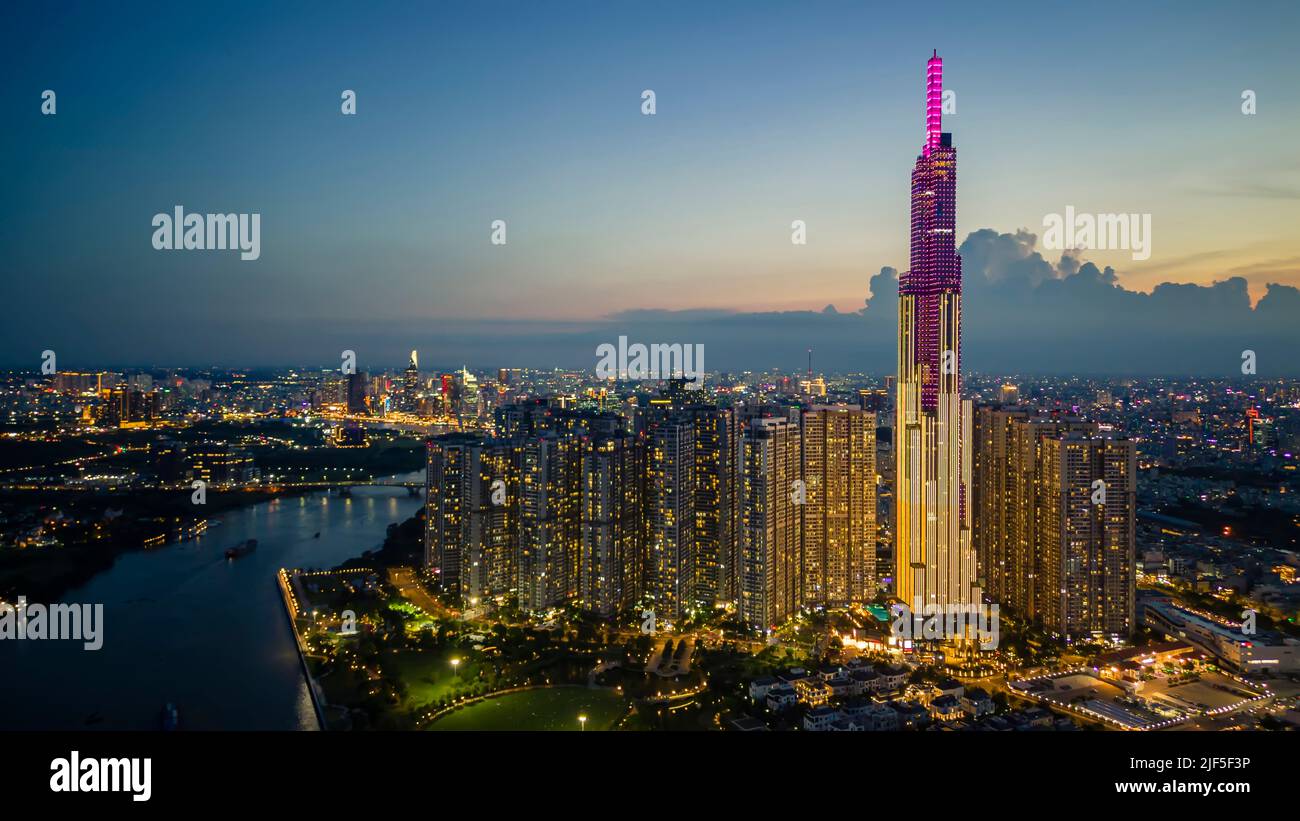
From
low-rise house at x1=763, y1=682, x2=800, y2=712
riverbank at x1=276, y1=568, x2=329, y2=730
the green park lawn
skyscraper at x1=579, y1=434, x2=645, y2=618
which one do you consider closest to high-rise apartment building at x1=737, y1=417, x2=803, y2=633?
skyscraper at x1=579, y1=434, x2=645, y2=618

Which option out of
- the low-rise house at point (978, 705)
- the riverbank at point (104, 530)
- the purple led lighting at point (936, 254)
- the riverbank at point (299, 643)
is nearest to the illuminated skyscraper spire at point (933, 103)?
the purple led lighting at point (936, 254)

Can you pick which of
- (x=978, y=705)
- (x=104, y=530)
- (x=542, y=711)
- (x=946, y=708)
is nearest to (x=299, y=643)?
(x=542, y=711)

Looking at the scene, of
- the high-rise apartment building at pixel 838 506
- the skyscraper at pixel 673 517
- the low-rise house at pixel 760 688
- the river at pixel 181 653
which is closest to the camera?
the river at pixel 181 653

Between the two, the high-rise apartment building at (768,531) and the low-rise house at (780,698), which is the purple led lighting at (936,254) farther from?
the low-rise house at (780,698)

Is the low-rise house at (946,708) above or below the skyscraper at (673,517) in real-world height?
below

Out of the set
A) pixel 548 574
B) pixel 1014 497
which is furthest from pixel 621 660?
pixel 1014 497
